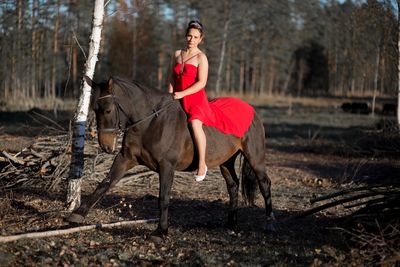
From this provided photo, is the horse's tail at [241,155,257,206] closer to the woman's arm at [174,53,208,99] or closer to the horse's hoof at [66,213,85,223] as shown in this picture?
the woman's arm at [174,53,208,99]

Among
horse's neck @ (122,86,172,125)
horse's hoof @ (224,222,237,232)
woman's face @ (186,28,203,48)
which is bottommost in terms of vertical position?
horse's hoof @ (224,222,237,232)

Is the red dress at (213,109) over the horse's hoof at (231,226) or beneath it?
over

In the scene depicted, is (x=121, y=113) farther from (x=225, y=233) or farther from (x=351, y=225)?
(x=351, y=225)

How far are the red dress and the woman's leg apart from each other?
0.08 meters

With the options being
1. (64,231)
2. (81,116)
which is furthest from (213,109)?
(64,231)

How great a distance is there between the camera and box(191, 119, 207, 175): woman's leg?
6.00m

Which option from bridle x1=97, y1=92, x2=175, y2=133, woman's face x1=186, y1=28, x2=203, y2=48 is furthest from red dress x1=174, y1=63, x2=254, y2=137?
bridle x1=97, y1=92, x2=175, y2=133

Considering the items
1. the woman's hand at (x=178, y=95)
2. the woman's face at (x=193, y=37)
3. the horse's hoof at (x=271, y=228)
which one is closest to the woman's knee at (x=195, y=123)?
the woman's hand at (x=178, y=95)

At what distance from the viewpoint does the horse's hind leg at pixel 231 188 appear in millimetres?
6812

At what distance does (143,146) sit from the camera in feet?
18.8

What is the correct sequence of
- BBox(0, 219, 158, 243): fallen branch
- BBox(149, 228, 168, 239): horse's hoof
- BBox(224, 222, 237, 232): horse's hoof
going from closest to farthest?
BBox(0, 219, 158, 243): fallen branch
BBox(149, 228, 168, 239): horse's hoof
BBox(224, 222, 237, 232): horse's hoof

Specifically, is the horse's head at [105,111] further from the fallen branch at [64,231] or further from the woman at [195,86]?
the fallen branch at [64,231]

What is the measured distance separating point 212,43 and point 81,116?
1404 inches

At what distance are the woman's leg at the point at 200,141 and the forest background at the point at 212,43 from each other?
6.58 feet
